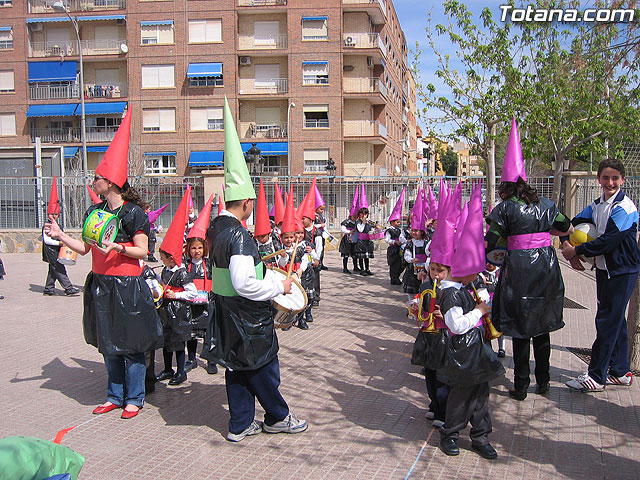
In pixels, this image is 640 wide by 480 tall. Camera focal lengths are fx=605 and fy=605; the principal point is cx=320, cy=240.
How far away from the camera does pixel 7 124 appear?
133ft

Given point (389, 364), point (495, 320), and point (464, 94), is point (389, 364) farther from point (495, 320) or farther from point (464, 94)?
point (464, 94)

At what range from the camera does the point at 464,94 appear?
14.4 meters

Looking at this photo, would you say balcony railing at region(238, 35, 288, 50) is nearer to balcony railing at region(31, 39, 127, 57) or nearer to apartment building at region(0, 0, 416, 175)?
apartment building at region(0, 0, 416, 175)

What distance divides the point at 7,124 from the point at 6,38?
559cm

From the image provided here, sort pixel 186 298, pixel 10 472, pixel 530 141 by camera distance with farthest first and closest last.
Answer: pixel 530 141 → pixel 186 298 → pixel 10 472

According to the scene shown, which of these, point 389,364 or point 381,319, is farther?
point 381,319

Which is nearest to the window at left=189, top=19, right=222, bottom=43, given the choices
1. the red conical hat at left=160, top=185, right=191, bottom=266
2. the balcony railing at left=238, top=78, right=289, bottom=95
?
the balcony railing at left=238, top=78, right=289, bottom=95

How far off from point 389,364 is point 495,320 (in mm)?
1611

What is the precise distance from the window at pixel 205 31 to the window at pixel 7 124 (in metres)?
13.4

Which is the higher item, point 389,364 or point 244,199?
point 244,199

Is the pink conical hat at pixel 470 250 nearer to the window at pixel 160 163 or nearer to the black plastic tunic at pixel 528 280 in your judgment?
the black plastic tunic at pixel 528 280

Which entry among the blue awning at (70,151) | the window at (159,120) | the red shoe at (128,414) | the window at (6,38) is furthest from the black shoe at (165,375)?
the window at (6,38)

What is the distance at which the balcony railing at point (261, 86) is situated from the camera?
38.9 m

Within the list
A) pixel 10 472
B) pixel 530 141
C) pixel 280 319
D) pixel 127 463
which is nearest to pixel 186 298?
pixel 280 319
